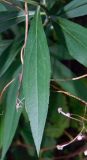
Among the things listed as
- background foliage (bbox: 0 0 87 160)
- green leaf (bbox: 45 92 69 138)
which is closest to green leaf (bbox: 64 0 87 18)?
background foliage (bbox: 0 0 87 160)

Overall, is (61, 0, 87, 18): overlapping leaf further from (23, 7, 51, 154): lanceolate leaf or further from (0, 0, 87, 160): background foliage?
(23, 7, 51, 154): lanceolate leaf

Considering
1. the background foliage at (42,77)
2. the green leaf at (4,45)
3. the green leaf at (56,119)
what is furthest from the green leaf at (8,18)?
the green leaf at (56,119)

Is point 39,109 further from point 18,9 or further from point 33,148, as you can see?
point 33,148

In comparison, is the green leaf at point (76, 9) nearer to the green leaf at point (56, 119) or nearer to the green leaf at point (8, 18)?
the green leaf at point (8, 18)

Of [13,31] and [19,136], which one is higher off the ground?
[13,31]

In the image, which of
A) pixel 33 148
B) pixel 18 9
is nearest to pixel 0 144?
pixel 33 148

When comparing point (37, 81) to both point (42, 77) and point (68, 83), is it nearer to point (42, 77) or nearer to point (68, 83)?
point (42, 77)
